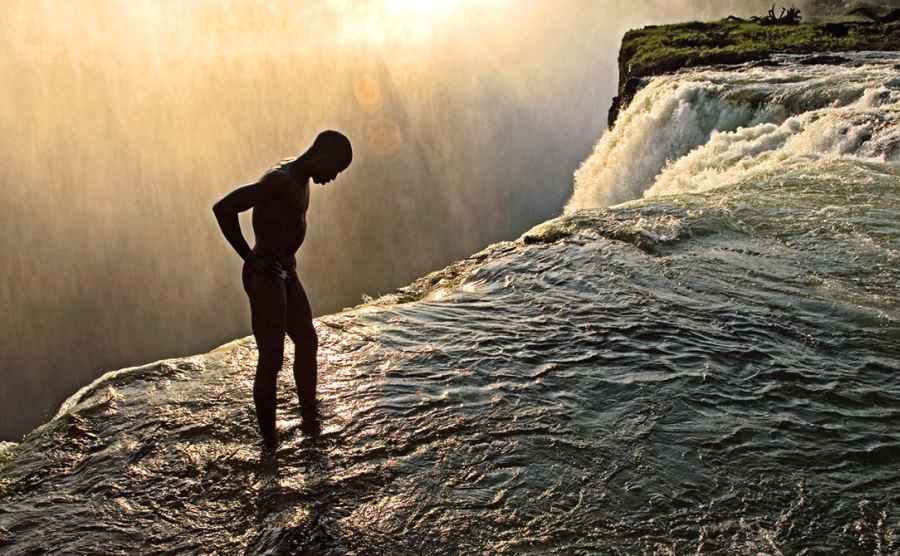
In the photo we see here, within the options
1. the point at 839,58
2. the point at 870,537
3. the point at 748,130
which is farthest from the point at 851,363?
the point at 839,58

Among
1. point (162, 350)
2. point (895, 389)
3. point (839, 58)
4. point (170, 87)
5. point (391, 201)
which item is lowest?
point (162, 350)

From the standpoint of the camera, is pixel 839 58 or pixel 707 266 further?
Answer: pixel 839 58

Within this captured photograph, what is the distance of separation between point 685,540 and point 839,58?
2507cm

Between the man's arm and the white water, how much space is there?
467 inches

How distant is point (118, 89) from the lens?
102500 millimetres

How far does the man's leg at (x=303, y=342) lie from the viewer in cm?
593

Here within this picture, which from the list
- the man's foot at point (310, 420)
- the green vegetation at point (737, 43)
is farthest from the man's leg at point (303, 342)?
the green vegetation at point (737, 43)

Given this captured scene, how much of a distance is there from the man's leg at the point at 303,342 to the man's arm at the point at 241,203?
20.5 inches

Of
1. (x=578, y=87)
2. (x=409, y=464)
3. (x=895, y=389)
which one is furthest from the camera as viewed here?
(x=578, y=87)

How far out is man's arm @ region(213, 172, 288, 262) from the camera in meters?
5.34

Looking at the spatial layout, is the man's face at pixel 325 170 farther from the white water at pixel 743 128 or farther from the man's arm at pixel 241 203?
the white water at pixel 743 128

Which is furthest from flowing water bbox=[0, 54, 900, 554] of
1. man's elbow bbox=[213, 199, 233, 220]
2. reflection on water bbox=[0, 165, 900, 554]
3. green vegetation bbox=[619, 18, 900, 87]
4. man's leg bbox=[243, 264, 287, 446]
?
green vegetation bbox=[619, 18, 900, 87]

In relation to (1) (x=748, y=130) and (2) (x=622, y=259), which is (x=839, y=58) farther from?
(2) (x=622, y=259)

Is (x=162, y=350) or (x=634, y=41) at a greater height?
(x=634, y=41)
